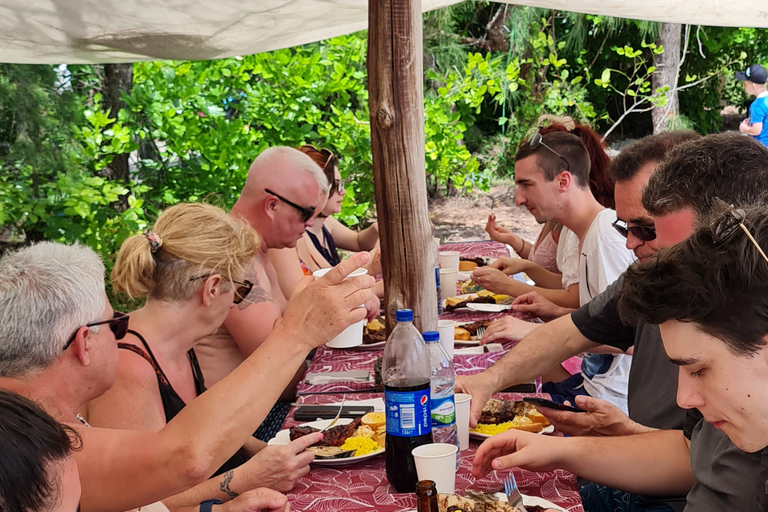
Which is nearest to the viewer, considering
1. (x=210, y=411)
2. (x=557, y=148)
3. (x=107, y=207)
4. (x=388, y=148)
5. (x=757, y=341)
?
(x=757, y=341)

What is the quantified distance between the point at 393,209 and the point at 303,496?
0.94 metres

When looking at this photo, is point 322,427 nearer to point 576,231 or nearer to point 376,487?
point 376,487

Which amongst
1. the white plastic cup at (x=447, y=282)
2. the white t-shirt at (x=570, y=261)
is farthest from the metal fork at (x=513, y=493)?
the white t-shirt at (x=570, y=261)

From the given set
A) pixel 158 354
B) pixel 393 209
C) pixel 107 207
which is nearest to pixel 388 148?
pixel 393 209

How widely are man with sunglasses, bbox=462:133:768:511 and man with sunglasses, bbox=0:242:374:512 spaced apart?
1.80ft

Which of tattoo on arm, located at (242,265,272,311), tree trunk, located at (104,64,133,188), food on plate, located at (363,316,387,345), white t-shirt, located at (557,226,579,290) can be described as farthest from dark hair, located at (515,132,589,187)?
tree trunk, located at (104,64,133,188)

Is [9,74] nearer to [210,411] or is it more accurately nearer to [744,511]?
[210,411]

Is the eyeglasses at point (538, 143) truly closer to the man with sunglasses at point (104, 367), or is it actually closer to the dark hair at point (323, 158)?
the dark hair at point (323, 158)

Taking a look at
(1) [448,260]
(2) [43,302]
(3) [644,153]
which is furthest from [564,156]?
(2) [43,302]

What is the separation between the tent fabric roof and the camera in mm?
3623

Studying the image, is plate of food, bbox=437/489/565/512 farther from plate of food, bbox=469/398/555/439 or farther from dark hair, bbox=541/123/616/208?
dark hair, bbox=541/123/616/208

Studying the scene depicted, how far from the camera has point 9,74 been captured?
5.61 meters

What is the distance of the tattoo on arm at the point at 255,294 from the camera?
2870mm

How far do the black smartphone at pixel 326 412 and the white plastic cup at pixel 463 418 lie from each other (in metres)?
0.41
